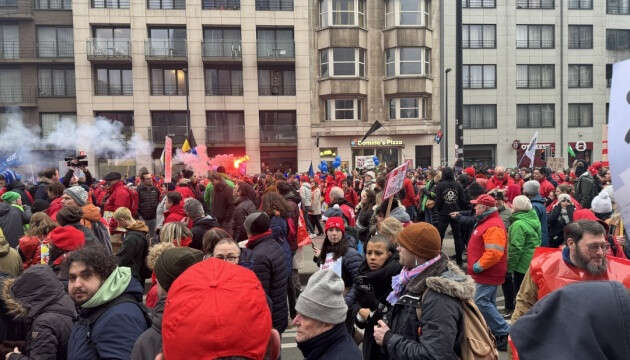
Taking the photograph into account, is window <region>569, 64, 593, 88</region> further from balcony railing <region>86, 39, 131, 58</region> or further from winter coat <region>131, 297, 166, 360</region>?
winter coat <region>131, 297, 166, 360</region>

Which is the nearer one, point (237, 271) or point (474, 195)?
point (237, 271)

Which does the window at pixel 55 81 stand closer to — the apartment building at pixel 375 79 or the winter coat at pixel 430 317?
the apartment building at pixel 375 79

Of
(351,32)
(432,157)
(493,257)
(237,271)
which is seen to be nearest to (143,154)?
(351,32)

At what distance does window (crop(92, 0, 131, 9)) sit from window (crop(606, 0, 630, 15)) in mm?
37866

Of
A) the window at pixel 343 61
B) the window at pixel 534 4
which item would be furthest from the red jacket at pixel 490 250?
the window at pixel 534 4

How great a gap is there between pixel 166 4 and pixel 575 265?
107ft

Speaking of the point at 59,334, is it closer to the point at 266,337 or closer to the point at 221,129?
the point at 266,337

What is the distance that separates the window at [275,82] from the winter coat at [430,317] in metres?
29.8

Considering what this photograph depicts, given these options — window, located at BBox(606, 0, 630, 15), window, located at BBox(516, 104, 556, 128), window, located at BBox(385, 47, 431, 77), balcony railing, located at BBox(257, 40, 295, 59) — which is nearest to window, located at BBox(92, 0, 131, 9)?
balcony railing, located at BBox(257, 40, 295, 59)

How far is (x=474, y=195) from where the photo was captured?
825 centimetres

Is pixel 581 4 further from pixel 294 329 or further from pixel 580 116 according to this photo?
pixel 294 329

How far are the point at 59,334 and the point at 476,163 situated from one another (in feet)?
116

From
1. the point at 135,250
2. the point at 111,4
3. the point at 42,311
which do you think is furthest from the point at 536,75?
the point at 42,311

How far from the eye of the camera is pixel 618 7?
36594 mm
